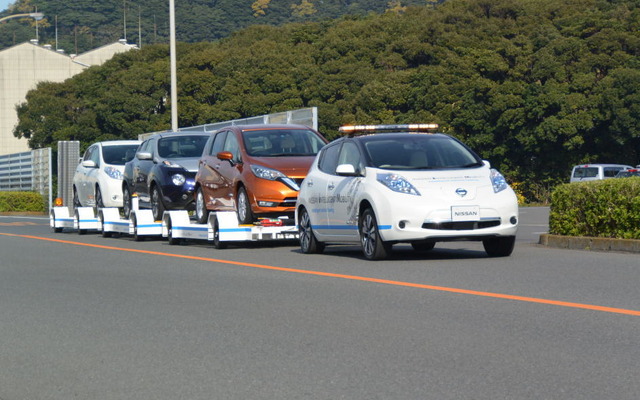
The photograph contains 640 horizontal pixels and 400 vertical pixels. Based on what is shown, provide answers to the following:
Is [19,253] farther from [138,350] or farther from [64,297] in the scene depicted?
[138,350]

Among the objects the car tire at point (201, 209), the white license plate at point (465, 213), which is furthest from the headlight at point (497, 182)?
the car tire at point (201, 209)

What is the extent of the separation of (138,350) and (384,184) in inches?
262

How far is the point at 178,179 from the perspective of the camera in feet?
67.1

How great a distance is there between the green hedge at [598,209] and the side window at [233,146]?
16.5 feet

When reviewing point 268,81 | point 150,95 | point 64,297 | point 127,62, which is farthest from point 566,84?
point 64,297

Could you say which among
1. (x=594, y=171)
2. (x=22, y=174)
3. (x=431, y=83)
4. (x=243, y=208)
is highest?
(x=431, y=83)

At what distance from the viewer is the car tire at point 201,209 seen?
748 inches

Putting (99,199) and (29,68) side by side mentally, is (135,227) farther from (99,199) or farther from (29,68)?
(29,68)

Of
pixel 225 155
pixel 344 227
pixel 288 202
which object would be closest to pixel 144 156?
pixel 225 155

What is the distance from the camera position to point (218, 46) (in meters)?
90.9

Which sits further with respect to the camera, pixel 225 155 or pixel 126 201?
pixel 126 201

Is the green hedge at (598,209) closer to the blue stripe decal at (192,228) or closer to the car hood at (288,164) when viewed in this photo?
the car hood at (288,164)

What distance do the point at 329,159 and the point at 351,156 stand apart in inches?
29.7

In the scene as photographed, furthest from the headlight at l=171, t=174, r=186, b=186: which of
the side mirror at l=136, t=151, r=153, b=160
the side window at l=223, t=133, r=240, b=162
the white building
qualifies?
the white building
